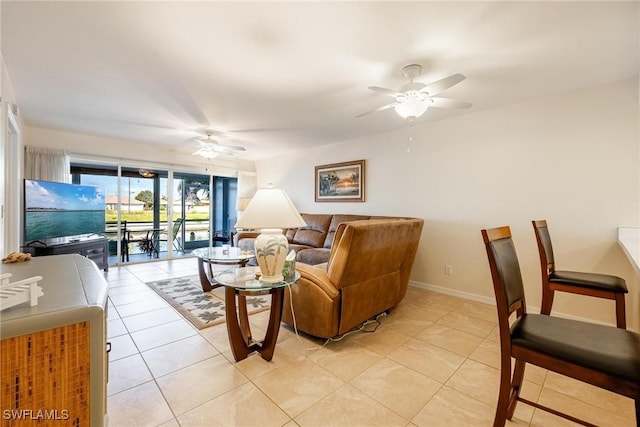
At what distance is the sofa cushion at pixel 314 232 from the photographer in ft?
15.1

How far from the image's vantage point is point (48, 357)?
2.08ft

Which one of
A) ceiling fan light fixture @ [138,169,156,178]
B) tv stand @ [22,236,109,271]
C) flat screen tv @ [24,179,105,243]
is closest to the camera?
tv stand @ [22,236,109,271]

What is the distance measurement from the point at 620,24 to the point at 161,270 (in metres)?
5.82

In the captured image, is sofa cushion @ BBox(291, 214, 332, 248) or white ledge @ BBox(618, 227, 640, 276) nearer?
white ledge @ BBox(618, 227, 640, 276)

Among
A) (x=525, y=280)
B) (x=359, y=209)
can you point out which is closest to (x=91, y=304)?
(x=525, y=280)

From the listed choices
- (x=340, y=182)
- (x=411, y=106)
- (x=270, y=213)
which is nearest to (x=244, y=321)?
(x=270, y=213)

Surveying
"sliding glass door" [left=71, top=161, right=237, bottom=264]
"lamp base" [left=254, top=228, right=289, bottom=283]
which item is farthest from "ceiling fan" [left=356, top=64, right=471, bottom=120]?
"sliding glass door" [left=71, top=161, right=237, bottom=264]

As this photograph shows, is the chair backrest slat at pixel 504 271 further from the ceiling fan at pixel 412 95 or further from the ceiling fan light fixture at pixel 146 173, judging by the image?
the ceiling fan light fixture at pixel 146 173

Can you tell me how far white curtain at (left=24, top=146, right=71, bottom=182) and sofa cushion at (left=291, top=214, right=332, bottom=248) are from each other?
12.4 feet

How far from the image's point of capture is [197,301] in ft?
10.3

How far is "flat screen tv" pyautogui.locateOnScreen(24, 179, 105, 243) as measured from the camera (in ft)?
11.5

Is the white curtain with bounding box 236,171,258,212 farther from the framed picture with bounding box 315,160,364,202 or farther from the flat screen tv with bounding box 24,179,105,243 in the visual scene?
the flat screen tv with bounding box 24,179,105,243

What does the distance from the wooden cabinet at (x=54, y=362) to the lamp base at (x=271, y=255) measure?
1.13 m

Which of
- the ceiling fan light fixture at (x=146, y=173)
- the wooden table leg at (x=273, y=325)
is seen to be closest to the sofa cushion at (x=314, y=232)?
the wooden table leg at (x=273, y=325)
